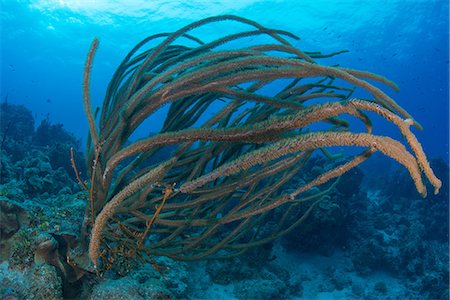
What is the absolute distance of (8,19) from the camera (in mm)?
33531

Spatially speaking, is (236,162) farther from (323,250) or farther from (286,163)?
(323,250)

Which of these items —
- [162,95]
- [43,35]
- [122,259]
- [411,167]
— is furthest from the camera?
[43,35]


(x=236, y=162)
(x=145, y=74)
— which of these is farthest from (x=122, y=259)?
(x=236, y=162)

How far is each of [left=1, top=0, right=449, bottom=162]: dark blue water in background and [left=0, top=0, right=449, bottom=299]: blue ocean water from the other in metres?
0.13

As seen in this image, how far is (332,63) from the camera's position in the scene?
41.3 m

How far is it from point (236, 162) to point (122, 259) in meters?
2.54

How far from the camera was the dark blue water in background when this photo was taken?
1103 inches

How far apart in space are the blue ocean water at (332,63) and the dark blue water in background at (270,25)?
0.13 metres

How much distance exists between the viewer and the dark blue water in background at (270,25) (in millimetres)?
28016

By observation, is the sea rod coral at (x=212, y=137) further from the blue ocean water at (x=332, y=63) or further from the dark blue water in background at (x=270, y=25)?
the dark blue water in background at (x=270, y=25)

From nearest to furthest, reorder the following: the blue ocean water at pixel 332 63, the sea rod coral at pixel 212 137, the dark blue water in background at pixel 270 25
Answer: the sea rod coral at pixel 212 137, the blue ocean water at pixel 332 63, the dark blue water in background at pixel 270 25

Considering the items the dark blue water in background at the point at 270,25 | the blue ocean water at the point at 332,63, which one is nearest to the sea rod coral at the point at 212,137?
the blue ocean water at the point at 332,63

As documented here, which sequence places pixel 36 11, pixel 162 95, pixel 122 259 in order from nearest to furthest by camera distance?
pixel 162 95, pixel 122 259, pixel 36 11

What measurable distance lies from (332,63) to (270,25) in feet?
49.7
